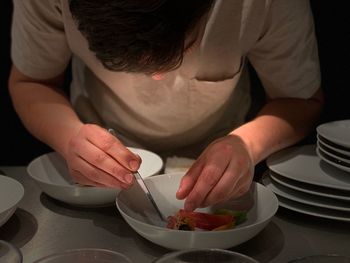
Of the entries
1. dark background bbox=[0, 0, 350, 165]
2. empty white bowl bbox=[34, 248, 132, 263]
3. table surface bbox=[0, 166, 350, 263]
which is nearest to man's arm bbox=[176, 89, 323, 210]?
table surface bbox=[0, 166, 350, 263]

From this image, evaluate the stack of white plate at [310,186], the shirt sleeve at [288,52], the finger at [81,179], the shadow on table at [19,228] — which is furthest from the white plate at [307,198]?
the shadow on table at [19,228]

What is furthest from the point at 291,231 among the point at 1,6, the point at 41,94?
the point at 1,6

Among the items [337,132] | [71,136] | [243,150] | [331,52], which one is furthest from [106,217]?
[331,52]

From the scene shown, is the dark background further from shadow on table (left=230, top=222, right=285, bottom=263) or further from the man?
shadow on table (left=230, top=222, right=285, bottom=263)

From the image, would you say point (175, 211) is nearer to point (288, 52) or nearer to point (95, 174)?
point (95, 174)

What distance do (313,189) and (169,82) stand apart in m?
0.40

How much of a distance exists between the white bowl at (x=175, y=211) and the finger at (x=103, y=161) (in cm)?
5

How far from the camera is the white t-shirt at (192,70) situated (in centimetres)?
119

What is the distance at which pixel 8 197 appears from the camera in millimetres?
1171

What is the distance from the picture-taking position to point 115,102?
1.47 meters

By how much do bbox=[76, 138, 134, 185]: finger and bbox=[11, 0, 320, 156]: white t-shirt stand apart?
0.22 m

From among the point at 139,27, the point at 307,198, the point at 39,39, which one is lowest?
the point at 307,198

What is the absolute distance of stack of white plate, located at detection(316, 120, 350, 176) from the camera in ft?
3.84

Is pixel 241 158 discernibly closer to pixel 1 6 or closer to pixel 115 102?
pixel 115 102
